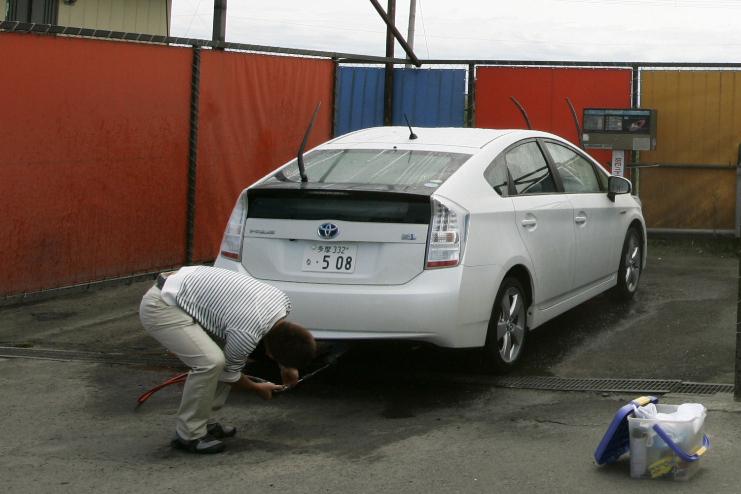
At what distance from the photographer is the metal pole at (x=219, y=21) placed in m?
11.9

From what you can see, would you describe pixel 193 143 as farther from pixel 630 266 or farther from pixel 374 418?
pixel 374 418

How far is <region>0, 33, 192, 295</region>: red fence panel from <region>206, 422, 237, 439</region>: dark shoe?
13.7 feet

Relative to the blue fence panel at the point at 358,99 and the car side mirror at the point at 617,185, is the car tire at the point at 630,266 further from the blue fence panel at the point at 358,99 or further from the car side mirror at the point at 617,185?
the blue fence panel at the point at 358,99

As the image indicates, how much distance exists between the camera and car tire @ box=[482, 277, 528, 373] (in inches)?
292

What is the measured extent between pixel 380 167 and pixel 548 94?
7.31 meters

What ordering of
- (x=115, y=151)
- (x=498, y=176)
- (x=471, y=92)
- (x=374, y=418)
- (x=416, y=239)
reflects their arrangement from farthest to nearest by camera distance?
(x=471, y=92), (x=115, y=151), (x=498, y=176), (x=416, y=239), (x=374, y=418)

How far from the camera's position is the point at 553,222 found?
8.27 m

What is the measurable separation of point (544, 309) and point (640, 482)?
275cm

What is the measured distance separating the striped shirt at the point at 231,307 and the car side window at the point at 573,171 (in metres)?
3.43

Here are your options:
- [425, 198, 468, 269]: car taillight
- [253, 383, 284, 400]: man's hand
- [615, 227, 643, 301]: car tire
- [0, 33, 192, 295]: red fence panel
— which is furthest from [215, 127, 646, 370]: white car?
[0, 33, 192, 295]: red fence panel

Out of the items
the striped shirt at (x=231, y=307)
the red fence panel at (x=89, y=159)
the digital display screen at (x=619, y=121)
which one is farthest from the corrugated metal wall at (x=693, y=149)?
the striped shirt at (x=231, y=307)

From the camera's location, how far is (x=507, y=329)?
301 inches

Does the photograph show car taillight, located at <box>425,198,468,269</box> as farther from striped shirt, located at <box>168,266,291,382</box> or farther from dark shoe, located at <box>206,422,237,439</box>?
dark shoe, located at <box>206,422,237,439</box>

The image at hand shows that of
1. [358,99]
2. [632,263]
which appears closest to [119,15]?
[358,99]
